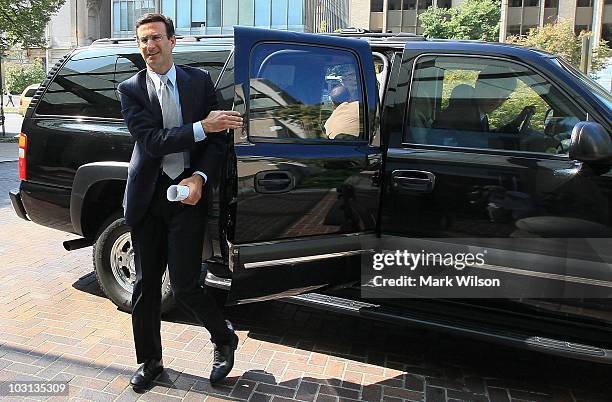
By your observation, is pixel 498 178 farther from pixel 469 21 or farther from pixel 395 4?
pixel 395 4

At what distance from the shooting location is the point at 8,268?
200 inches

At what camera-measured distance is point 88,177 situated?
12.5 ft

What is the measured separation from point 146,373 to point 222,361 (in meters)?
0.43

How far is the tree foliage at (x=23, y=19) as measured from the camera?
58.3 ft

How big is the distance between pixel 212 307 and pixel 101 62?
215cm

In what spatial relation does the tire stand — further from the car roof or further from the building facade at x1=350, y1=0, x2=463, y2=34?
the building facade at x1=350, y1=0, x2=463, y2=34

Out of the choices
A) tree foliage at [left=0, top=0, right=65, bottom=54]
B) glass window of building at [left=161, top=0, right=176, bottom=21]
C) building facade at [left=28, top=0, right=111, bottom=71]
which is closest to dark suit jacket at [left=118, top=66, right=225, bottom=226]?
tree foliage at [left=0, top=0, right=65, bottom=54]

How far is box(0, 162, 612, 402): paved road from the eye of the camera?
3.15 m

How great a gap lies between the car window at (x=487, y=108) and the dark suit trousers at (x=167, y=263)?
1.40 meters

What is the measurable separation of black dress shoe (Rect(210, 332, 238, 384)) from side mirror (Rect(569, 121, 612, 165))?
2.11 meters

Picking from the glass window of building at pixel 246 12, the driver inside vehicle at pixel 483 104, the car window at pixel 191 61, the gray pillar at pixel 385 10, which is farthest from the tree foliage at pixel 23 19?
the gray pillar at pixel 385 10

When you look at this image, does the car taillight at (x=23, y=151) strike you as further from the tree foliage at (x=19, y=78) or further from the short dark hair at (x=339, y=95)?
the tree foliage at (x=19, y=78)

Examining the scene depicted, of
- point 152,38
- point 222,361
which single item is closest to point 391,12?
point 152,38

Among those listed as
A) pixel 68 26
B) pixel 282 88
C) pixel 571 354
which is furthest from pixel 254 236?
pixel 68 26
